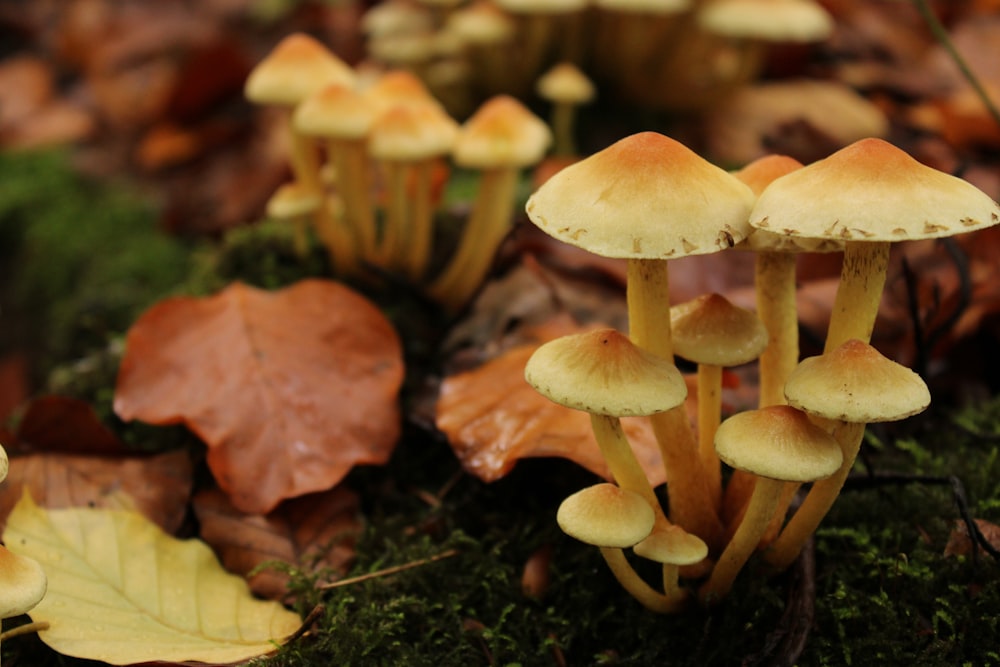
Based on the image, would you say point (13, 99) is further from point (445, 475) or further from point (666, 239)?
point (666, 239)

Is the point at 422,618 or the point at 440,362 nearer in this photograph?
the point at 422,618

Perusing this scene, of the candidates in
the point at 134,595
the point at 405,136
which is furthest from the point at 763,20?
the point at 134,595

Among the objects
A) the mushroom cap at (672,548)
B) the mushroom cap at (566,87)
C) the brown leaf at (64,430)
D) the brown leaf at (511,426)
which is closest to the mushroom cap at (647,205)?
the mushroom cap at (672,548)

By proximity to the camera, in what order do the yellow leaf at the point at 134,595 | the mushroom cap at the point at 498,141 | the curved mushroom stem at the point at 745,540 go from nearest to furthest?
the curved mushroom stem at the point at 745,540 → the yellow leaf at the point at 134,595 → the mushroom cap at the point at 498,141

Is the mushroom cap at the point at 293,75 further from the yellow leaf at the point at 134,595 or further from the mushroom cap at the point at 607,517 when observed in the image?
the mushroom cap at the point at 607,517

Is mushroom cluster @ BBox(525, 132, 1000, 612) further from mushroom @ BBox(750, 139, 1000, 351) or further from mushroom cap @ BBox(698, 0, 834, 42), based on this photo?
mushroom cap @ BBox(698, 0, 834, 42)

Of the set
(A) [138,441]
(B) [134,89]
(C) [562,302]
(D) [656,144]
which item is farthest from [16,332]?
(D) [656,144]

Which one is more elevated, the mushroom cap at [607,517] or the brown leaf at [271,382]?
the mushroom cap at [607,517]
